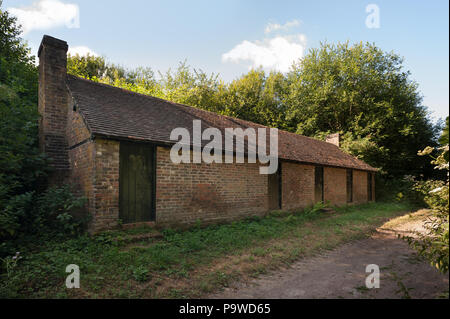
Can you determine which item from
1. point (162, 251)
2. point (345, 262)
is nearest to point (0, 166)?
point (162, 251)

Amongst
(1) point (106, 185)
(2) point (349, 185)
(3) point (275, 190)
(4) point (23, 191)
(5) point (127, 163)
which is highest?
(5) point (127, 163)

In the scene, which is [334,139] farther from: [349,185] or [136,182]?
[136,182]

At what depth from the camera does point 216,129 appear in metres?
11.7

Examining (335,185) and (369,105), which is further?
(369,105)

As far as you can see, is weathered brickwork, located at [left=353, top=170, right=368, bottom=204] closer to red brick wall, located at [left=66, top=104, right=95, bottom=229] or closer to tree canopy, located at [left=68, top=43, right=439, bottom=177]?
tree canopy, located at [left=68, top=43, right=439, bottom=177]

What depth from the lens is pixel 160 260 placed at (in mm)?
5453

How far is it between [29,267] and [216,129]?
842cm

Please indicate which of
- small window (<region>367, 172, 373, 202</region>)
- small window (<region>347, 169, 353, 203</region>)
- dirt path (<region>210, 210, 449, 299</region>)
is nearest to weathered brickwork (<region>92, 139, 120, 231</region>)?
dirt path (<region>210, 210, 449, 299</region>)

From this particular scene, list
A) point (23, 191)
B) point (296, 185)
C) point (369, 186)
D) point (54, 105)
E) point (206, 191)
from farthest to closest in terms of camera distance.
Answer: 1. point (369, 186)
2. point (296, 185)
3. point (206, 191)
4. point (54, 105)
5. point (23, 191)

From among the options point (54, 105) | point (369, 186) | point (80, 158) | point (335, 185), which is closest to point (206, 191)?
point (80, 158)

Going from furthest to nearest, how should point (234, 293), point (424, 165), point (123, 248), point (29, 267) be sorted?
1. point (424, 165)
2. point (123, 248)
3. point (29, 267)
4. point (234, 293)

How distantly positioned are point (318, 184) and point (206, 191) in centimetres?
838

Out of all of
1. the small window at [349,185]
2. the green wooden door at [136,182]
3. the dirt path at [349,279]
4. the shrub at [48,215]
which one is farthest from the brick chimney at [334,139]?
the shrub at [48,215]
